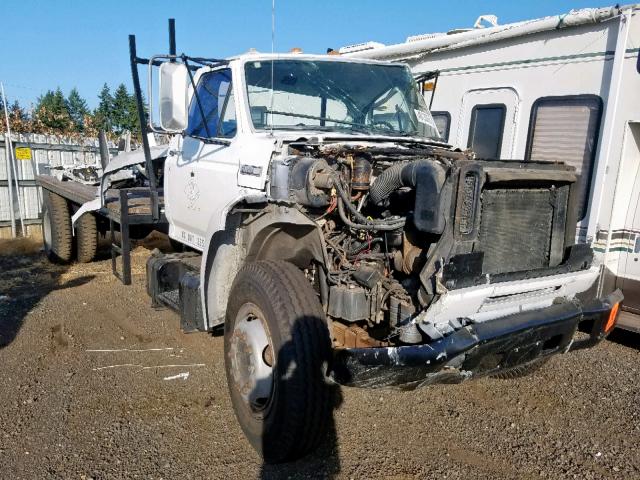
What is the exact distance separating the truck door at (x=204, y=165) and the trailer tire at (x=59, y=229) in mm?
3944

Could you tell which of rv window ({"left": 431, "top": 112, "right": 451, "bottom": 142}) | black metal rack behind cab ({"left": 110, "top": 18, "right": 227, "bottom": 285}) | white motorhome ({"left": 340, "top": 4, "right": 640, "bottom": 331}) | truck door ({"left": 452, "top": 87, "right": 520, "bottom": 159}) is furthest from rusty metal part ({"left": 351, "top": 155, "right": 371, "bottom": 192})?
rv window ({"left": 431, "top": 112, "right": 451, "bottom": 142})

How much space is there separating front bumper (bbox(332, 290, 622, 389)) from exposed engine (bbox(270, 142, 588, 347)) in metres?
0.16

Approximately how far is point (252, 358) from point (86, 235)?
5.69m

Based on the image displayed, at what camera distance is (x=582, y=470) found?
3.47 m

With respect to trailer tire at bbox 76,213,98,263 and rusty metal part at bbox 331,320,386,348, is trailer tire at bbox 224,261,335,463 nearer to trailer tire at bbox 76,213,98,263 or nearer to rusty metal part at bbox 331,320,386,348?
rusty metal part at bbox 331,320,386,348

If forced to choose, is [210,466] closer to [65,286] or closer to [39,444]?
[39,444]

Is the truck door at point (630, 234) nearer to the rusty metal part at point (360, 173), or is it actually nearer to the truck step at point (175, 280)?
the rusty metal part at point (360, 173)

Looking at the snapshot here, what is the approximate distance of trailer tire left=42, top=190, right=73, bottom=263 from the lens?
27.6 feet

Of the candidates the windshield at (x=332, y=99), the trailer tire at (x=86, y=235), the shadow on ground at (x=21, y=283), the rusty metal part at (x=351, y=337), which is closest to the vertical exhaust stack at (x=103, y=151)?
the trailer tire at (x=86, y=235)

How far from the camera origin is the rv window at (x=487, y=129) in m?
5.96

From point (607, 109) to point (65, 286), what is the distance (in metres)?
6.77

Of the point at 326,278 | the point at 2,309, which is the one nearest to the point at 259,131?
the point at 326,278

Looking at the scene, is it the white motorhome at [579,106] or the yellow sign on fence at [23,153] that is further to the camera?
the yellow sign on fence at [23,153]

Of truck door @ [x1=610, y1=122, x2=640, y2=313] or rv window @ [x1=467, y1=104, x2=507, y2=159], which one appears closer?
truck door @ [x1=610, y1=122, x2=640, y2=313]
